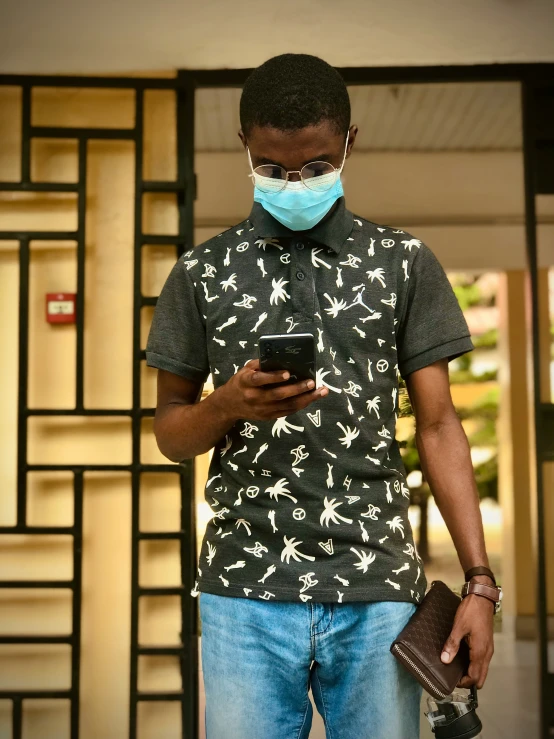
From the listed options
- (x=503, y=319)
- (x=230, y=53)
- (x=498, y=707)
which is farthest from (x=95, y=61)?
(x=503, y=319)

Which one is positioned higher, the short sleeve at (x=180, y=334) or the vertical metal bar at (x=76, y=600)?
the short sleeve at (x=180, y=334)

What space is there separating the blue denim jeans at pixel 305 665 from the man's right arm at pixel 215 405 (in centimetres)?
26

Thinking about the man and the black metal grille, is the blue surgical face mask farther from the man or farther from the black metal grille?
the black metal grille

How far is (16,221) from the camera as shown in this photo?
3.00 metres

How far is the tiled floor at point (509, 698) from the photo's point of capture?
3637mm

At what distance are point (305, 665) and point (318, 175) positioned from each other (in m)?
0.74

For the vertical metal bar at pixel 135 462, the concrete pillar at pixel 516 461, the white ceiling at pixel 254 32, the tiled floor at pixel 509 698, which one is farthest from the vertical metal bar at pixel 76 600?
the concrete pillar at pixel 516 461

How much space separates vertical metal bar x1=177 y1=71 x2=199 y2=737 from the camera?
9.66ft

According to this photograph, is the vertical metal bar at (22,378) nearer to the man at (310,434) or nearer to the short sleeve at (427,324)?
the man at (310,434)

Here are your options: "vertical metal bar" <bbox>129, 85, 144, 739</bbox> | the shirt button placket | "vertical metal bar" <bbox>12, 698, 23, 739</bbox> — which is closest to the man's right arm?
the shirt button placket

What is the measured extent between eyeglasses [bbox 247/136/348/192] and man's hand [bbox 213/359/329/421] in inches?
13.2

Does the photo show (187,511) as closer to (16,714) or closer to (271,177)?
(16,714)

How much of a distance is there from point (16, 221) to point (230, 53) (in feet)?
3.19

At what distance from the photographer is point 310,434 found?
1237 millimetres
